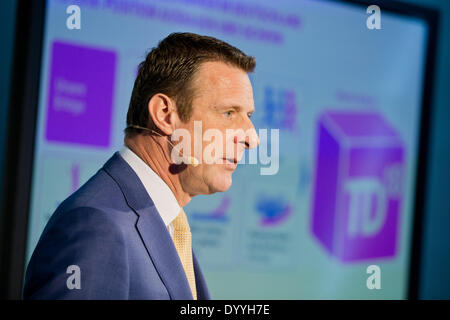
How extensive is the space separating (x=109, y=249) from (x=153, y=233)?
0.12 m

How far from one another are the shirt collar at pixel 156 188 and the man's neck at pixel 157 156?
0.01 m

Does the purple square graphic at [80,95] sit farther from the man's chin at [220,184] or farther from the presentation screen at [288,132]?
the man's chin at [220,184]

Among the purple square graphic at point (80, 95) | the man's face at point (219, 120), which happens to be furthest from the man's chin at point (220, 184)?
the purple square graphic at point (80, 95)

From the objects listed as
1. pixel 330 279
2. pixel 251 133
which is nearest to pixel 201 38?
pixel 251 133

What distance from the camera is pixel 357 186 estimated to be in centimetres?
270

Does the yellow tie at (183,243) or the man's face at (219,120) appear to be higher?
the man's face at (219,120)

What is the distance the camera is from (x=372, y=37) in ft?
9.18

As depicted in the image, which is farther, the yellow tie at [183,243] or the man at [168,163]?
the yellow tie at [183,243]

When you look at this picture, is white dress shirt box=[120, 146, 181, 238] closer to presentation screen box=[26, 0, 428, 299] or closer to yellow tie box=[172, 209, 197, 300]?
yellow tie box=[172, 209, 197, 300]

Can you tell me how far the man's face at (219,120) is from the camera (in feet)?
3.68
